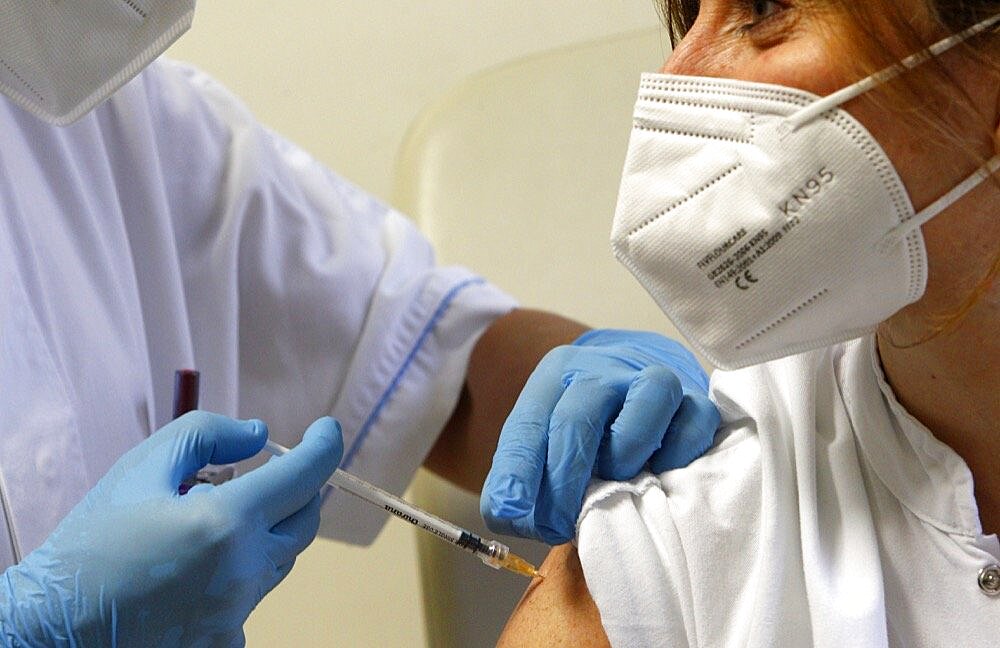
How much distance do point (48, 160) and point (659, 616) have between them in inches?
32.0

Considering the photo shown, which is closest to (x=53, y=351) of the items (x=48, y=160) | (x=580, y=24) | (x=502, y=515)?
(x=48, y=160)

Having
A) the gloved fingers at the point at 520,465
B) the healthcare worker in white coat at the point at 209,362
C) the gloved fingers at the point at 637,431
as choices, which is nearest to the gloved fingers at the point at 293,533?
the healthcare worker in white coat at the point at 209,362

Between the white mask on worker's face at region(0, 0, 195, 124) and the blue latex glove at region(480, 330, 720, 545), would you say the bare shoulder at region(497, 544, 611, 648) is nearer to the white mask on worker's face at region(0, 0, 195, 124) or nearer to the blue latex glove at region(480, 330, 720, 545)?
the blue latex glove at region(480, 330, 720, 545)

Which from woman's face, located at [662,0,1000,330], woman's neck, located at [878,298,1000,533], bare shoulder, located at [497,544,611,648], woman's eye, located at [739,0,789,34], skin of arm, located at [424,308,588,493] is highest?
woman's eye, located at [739,0,789,34]

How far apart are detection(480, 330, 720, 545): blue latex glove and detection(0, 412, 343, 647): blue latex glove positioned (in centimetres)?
17

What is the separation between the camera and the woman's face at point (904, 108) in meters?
0.82

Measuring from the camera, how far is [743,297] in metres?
0.89

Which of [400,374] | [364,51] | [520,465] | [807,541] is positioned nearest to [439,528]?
[520,465]

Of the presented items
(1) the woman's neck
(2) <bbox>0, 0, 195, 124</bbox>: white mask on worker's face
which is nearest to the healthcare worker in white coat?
(2) <bbox>0, 0, 195, 124</bbox>: white mask on worker's face

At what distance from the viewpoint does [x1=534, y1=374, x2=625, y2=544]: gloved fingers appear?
1018mm

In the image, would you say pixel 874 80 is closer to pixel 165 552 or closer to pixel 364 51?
pixel 165 552

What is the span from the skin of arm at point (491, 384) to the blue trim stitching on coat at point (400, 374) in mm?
63

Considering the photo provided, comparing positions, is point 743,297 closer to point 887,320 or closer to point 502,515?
point 887,320

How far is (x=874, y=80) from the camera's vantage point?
0.82m
